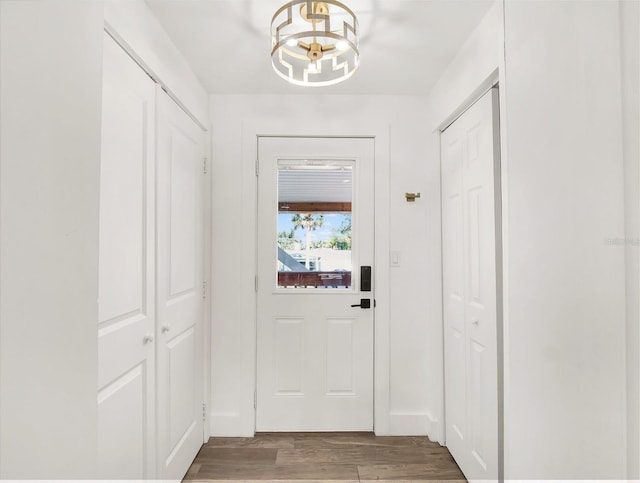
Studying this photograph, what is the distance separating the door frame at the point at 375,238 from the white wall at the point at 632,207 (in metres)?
1.71

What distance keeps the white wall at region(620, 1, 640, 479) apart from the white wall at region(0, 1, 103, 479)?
911mm

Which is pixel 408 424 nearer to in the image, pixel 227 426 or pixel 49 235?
pixel 227 426

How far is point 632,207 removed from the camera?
1.77ft

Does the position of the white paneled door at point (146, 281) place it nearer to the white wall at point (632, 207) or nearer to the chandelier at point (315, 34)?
the chandelier at point (315, 34)

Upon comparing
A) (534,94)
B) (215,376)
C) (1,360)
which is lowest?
(215,376)

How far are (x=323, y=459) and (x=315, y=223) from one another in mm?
1444

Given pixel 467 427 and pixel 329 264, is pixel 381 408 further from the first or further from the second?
pixel 329 264

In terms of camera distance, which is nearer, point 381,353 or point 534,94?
A: point 534,94

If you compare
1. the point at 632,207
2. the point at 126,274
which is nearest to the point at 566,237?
the point at 632,207

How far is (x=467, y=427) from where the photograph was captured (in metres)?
1.80

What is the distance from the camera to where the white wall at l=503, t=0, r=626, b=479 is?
582mm

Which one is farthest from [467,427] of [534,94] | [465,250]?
[534,94]

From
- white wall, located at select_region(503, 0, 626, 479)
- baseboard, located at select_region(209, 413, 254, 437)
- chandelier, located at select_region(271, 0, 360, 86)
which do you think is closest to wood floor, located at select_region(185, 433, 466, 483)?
baseboard, located at select_region(209, 413, 254, 437)

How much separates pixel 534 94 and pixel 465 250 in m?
1.10
